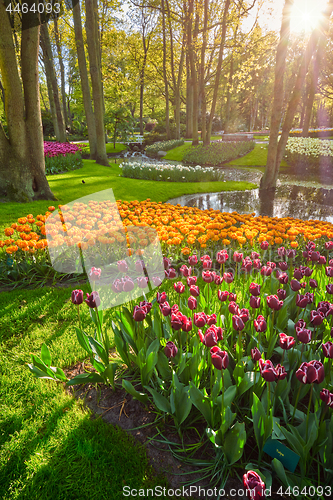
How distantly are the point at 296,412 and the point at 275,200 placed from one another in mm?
8382

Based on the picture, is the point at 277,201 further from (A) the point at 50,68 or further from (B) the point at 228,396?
(A) the point at 50,68

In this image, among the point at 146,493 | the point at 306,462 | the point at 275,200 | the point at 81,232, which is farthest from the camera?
the point at 275,200

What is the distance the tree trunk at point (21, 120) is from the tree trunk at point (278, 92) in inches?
277

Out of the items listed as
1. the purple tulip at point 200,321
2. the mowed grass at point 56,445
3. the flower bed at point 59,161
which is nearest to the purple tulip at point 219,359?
the purple tulip at point 200,321

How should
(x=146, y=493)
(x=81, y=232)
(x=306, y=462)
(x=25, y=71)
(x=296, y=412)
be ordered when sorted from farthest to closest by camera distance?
1. (x=25, y=71)
2. (x=81, y=232)
3. (x=296, y=412)
4. (x=146, y=493)
5. (x=306, y=462)

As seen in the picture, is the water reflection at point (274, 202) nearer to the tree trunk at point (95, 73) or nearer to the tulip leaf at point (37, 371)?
the tulip leaf at point (37, 371)

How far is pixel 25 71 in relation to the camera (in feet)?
22.0

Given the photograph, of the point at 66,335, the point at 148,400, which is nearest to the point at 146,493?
the point at 148,400

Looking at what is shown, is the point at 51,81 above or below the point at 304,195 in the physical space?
above

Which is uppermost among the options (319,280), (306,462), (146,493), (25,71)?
(25,71)

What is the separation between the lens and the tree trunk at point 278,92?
882 cm

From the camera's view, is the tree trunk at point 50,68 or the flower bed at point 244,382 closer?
the flower bed at point 244,382

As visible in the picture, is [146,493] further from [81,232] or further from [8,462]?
[81,232]

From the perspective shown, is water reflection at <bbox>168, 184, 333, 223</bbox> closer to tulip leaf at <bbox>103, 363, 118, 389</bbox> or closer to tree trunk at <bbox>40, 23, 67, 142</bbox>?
tulip leaf at <bbox>103, 363, 118, 389</bbox>
